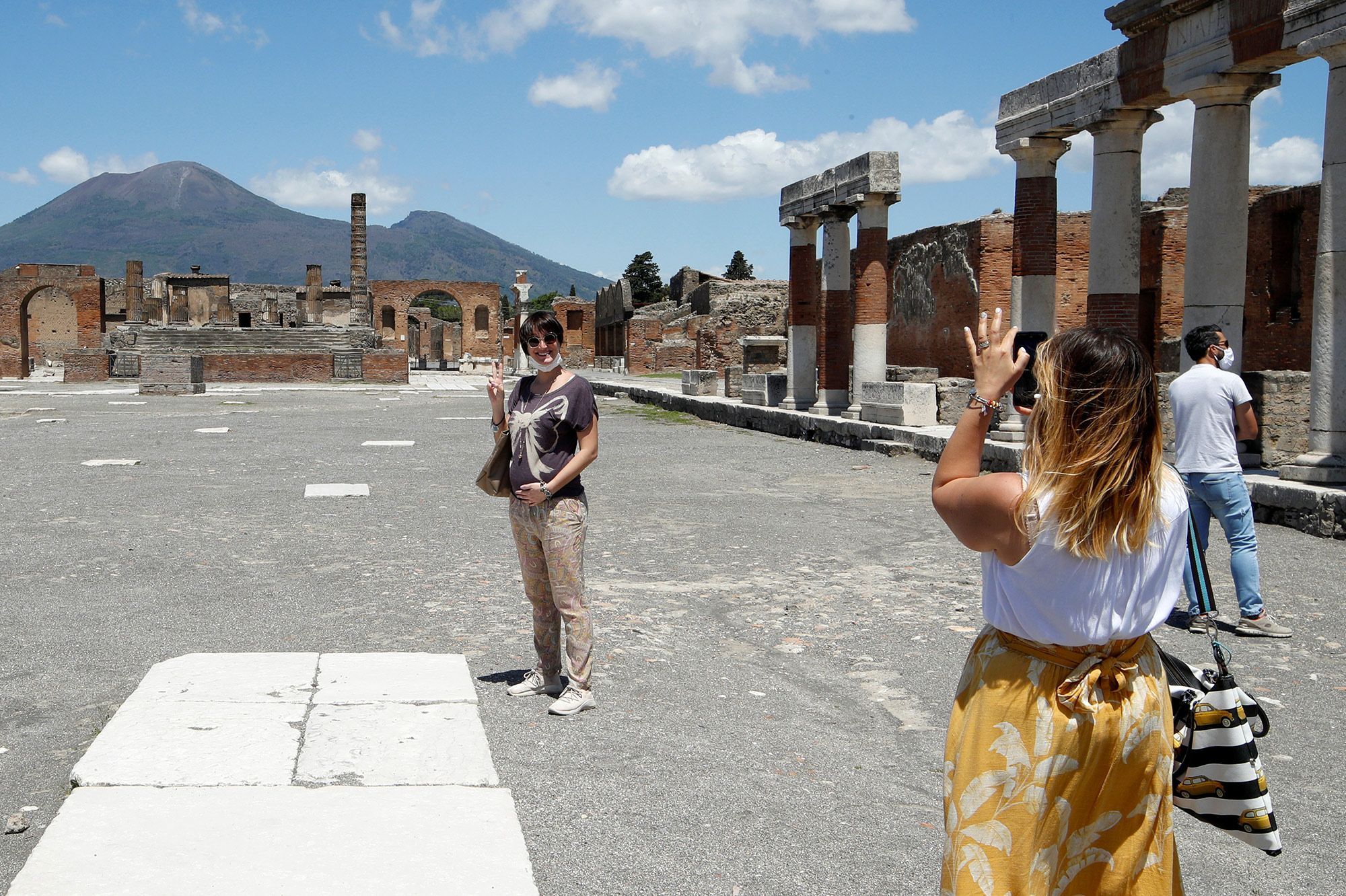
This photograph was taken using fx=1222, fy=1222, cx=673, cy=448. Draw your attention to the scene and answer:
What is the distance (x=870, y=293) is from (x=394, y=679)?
15.7 metres

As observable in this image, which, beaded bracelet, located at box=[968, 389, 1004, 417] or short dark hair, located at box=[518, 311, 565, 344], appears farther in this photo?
short dark hair, located at box=[518, 311, 565, 344]

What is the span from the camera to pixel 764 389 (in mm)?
23359

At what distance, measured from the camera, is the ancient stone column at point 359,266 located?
179 ft

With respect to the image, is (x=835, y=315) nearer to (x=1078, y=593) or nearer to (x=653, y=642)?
(x=653, y=642)

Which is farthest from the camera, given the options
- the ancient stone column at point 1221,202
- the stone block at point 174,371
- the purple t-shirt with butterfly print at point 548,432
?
the stone block at point 174,371

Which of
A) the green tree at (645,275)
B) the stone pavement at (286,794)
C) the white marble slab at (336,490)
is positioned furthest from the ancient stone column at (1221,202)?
the green tree at (645,275)

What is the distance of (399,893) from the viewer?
10.5 feet

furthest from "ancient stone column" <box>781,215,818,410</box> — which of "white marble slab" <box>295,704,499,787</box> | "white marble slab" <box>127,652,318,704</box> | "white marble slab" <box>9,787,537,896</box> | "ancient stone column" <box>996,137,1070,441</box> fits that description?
"white marble slab" <box>9,787,537,896</box>

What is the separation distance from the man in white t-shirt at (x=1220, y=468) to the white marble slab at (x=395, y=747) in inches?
154

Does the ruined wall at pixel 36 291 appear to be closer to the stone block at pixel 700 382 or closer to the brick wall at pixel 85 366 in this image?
the brick wall at pixel 85 366

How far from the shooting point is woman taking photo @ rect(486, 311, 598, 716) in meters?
4.80

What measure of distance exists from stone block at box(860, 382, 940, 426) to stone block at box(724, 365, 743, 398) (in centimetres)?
895

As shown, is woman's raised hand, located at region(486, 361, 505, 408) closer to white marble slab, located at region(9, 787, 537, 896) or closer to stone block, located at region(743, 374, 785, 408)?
white marble slab, located at region(9, 787, 537, 896)

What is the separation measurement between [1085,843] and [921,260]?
2421cm
